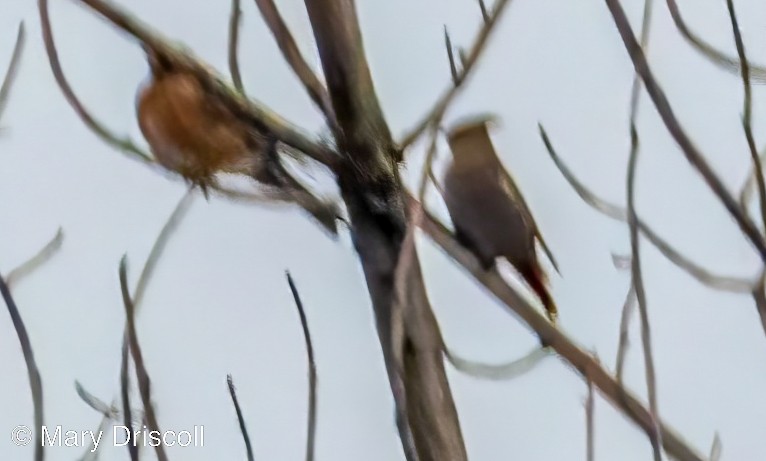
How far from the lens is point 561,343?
0.32 m

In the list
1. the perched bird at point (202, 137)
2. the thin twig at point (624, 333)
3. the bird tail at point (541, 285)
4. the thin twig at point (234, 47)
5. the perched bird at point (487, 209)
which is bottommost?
the thin twig at point (624, 333)

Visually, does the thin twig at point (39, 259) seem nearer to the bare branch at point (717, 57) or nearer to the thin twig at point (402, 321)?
the thin twig at point (402, 321)

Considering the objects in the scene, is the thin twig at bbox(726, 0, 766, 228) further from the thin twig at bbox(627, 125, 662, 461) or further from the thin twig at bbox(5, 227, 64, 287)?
the thin twig at bbox(5, 227, 64, 287)

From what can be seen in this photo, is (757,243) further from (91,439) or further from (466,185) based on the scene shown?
(91,439)

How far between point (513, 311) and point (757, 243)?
0.10 metres

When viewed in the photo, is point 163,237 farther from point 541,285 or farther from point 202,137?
point 541,285

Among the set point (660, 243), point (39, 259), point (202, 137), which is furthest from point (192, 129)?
point (660, 243)

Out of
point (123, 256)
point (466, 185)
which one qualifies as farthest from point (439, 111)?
point (123, 256)

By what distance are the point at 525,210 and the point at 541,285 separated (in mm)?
38

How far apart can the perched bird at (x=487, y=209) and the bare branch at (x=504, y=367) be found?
0.02 meters

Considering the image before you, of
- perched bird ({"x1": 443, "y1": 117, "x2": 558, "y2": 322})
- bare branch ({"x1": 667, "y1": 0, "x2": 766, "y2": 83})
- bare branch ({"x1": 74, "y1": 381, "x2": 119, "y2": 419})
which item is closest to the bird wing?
perched bird ({"x1": 443, "y1": 117, "x2": 558, "y2": 322})

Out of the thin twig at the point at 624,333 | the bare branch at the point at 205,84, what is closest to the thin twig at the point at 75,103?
the bare branch at the point at 205,84

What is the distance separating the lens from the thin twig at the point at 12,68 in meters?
0.35

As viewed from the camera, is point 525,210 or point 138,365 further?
point 525,210
